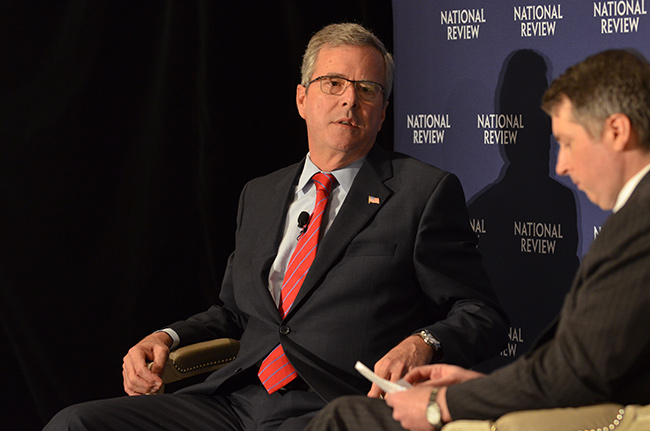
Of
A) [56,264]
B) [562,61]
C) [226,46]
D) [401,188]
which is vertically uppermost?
[226,46]

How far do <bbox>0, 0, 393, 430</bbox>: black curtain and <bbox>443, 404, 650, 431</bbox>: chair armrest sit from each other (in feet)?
6.74

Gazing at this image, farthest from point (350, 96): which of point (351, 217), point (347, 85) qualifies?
point (351, 217)

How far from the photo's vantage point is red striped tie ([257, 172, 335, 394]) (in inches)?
93.6

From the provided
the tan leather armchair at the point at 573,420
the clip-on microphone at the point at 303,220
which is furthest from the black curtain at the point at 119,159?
the tan leather armchair at the point at 573,420

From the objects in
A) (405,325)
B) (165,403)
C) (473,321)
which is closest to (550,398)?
(473,321)

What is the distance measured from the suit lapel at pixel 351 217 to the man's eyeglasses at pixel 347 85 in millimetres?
260

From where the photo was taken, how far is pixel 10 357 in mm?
2936

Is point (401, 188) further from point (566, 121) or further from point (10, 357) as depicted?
point (10, 357)

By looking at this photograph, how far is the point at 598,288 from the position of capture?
145 centimetres

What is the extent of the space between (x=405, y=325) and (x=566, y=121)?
3.39 ft

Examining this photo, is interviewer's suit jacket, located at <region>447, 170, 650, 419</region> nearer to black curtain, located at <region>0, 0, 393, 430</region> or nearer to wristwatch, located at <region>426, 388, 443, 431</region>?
wristwatch, located at <region>426, 388, 443, 431</region>

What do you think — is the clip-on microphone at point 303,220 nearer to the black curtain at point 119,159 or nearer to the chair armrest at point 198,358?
the chair armrest at point 198,358

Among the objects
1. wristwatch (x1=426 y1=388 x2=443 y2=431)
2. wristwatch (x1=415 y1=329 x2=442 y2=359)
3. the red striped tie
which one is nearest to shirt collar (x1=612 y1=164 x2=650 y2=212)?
wristwatch (x1=426 y1=388 x2=443 y2=431)

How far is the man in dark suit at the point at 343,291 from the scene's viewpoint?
2332 mm
